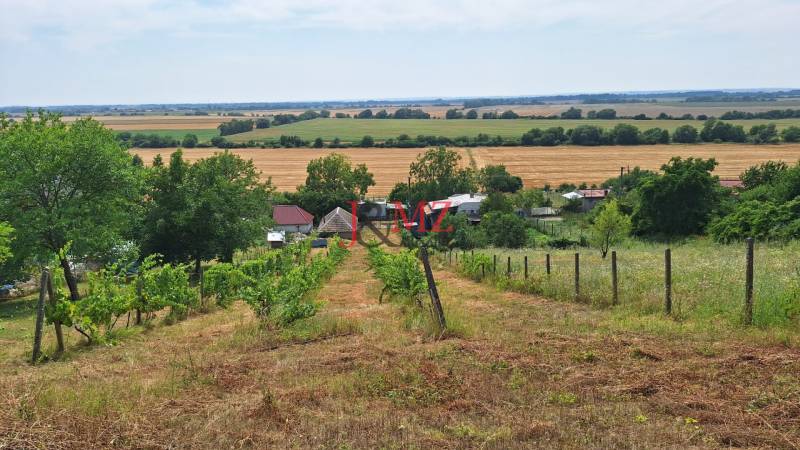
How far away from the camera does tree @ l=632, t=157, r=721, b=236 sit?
38.1 meters

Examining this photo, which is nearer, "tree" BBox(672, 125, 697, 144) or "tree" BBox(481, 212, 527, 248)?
"tree" BBox(481, 212, 527, 248)

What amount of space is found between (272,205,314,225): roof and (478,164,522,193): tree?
24.3 meters

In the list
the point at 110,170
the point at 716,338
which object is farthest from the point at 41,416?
the point at 110,170

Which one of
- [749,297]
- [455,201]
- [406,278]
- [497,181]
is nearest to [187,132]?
[497,181]

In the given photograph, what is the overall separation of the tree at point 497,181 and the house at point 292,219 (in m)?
24.4

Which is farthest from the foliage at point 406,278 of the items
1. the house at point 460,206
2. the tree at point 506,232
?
the house at point 460,206

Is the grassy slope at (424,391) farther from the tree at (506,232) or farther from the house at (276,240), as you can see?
the house at (276,240)

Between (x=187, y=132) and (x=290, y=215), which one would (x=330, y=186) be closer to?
(x=290, y=215)

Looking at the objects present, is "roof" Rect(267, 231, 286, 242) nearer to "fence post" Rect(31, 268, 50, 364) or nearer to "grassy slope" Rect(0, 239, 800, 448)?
"grassy slope" Rect(0, 239, 800, 448)

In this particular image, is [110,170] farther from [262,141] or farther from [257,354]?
[262,141]

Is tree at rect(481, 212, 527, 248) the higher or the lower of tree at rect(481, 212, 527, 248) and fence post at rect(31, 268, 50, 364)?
the lower

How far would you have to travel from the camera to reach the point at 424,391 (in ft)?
24.5

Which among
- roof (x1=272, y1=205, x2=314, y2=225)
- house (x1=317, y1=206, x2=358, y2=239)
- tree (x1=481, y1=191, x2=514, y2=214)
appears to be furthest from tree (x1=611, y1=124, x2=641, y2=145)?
roof (x1=272, y1=205, x2=314, y2=225)

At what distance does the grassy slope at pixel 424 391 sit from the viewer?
617cm
